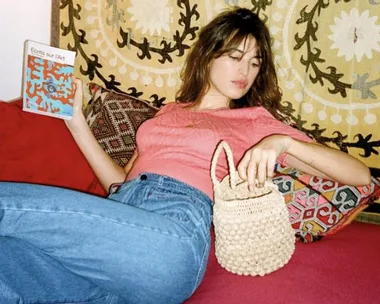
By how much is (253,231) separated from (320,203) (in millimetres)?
399

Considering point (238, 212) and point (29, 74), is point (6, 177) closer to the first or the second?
point (29, 74)

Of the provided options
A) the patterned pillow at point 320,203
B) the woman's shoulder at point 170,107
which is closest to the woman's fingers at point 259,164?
the patterned pillow at point 320,203

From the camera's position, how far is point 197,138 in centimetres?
135

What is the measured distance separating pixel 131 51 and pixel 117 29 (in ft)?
0.36

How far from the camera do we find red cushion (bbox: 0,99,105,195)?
1441mm

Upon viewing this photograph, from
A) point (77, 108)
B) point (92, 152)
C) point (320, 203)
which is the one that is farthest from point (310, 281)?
point (77, 108)

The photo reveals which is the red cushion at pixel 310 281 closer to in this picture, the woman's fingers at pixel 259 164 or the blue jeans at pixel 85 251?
the blue jeans at pixel 85 251

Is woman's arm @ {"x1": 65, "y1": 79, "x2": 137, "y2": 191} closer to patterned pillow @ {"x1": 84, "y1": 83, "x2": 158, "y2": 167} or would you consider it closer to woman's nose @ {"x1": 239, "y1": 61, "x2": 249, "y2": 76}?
patterned pillow @ {"x1": 84, "y1": 83, "x2": 158, "y2": 167}

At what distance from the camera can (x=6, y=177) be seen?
1.43m

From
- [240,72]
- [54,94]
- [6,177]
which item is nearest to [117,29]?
[54,94]

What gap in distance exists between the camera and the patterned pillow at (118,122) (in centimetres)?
161

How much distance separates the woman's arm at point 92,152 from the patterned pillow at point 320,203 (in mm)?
565

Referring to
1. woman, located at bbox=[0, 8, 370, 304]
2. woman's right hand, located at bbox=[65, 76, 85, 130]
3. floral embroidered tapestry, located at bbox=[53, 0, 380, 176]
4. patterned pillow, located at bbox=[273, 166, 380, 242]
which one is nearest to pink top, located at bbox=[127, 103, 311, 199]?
woman, located at bbox=[0, 8, 370, 304]

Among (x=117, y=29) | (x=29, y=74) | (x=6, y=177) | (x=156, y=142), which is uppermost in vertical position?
(x=117, y=29)
